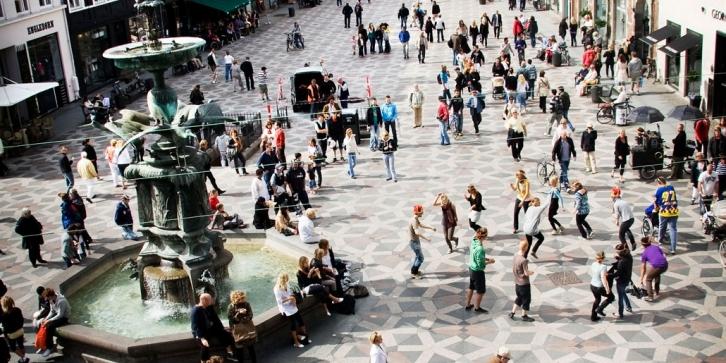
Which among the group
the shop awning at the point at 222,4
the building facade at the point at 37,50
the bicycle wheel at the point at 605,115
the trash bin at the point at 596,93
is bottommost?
the bicycle wheel at the point at 605,115

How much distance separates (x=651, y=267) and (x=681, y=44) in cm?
1566

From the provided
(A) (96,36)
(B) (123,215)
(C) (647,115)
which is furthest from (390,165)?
(A) (96,36)

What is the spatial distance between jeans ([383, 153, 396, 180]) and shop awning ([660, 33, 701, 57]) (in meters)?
11.6

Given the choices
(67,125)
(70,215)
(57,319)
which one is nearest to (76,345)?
(57,319)

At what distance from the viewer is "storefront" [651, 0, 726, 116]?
26.7 metres

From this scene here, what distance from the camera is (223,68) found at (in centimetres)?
4288

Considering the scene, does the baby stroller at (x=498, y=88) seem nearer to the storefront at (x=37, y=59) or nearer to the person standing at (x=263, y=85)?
the person standing at (x=263, y=85)

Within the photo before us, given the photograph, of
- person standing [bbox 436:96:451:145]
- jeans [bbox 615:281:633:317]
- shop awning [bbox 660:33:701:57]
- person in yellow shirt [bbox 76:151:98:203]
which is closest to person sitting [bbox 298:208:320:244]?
jeans [bbox 615:281:633:317]

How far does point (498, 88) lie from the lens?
3116 centimetres

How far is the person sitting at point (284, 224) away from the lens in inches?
778

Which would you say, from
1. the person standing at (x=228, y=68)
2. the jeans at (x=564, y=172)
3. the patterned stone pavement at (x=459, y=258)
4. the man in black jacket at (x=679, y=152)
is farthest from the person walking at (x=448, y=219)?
the person standing at (x=228, y=68)

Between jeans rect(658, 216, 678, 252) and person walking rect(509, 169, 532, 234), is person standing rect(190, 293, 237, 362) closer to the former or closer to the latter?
person walking rect(509, 169, 532, 234)

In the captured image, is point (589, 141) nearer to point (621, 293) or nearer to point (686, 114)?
point (686, 114)

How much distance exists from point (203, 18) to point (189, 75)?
13.7 metres
